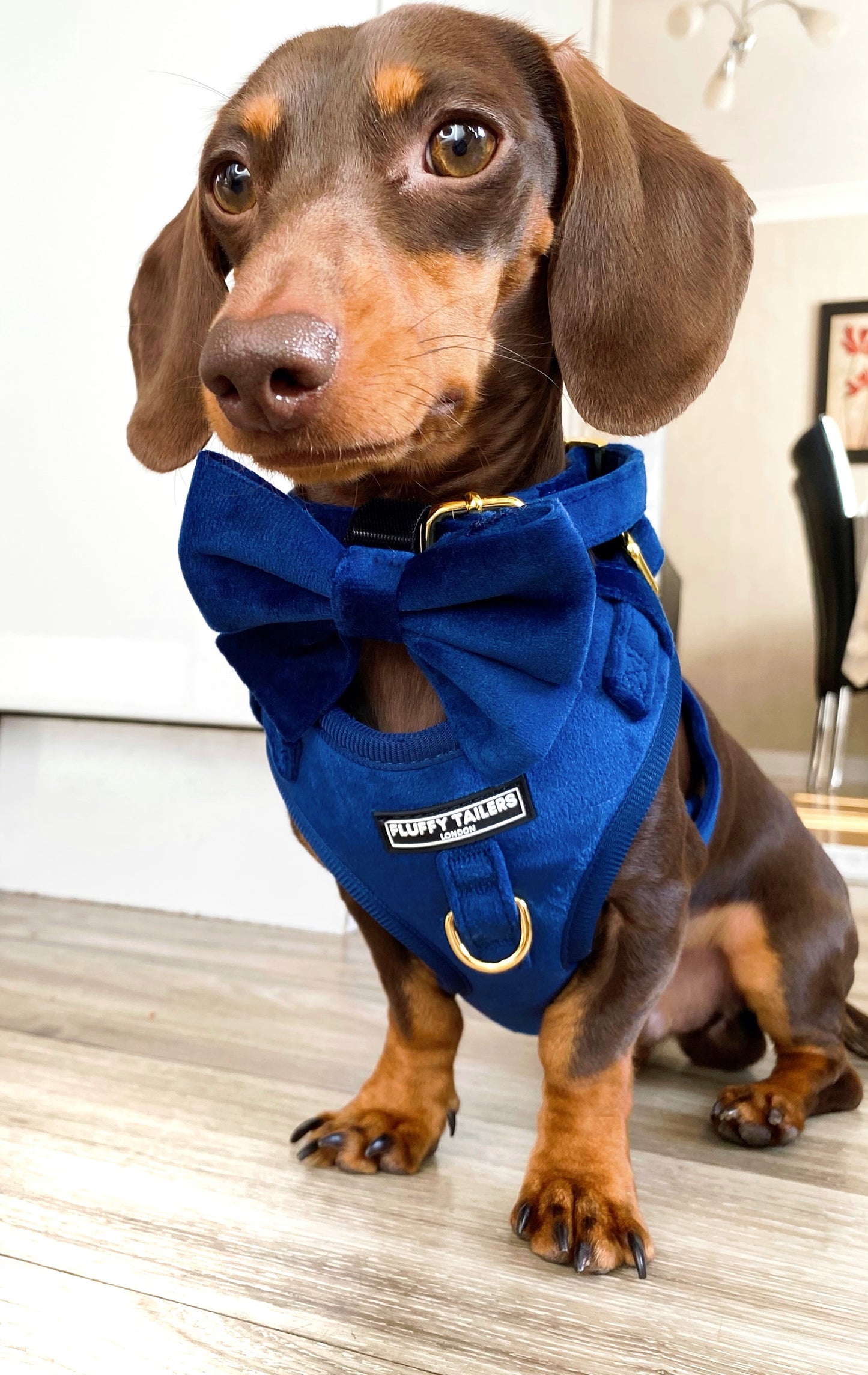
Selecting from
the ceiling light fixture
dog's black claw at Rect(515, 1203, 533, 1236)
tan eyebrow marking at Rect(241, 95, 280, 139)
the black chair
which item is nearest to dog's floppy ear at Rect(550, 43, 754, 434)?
tan eyebrow marking at Rect(241, 95, 280, 139)

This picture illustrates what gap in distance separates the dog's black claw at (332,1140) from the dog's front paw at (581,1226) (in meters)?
0.20

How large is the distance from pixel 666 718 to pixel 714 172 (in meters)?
0.48

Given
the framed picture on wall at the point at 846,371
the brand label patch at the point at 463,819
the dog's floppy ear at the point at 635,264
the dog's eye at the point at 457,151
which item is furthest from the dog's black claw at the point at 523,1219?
the framed picture on wall at the point at 846,371

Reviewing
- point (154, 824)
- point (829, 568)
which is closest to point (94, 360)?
point (154, 824)

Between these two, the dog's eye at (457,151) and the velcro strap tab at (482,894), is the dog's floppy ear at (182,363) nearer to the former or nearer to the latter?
the dog's eye at (457,151)

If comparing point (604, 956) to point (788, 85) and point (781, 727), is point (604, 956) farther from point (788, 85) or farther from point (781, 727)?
point (788, 85)

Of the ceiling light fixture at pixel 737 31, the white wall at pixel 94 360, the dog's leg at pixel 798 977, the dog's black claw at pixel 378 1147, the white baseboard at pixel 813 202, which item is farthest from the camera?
the white baseboard at pixel 813 202

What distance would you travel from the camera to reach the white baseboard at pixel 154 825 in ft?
6.76

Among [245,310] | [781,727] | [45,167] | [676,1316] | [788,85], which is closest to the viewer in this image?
[245,310]

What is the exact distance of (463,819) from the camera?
900mm

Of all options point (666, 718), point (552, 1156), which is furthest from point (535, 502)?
point (552, 1156)

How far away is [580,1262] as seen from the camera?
88 centimetres

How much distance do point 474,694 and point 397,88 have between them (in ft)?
1.54

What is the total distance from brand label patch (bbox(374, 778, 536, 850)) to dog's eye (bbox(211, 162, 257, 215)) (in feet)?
1.74
